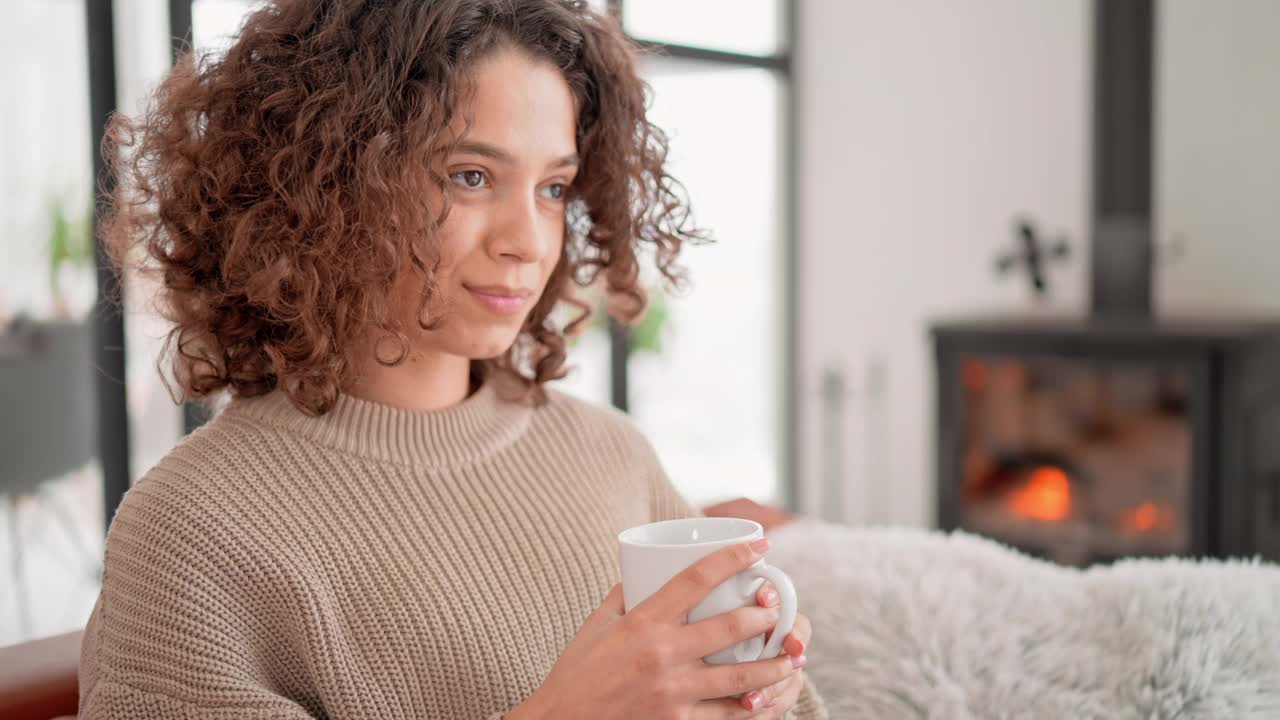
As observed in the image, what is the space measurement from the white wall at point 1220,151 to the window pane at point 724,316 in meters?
1.30

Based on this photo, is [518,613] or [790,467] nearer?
[518,613]

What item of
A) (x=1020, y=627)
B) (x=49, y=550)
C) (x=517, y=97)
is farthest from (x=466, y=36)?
(x=49, y=550)

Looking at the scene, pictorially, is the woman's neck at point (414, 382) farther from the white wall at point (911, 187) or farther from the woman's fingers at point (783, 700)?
the white wall at point (911, 187)

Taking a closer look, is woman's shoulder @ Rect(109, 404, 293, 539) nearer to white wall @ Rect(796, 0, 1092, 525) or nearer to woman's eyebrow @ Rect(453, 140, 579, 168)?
woman's eyebrow @ Rect(453, 140, 579, 168)

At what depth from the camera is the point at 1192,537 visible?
9.50 ft

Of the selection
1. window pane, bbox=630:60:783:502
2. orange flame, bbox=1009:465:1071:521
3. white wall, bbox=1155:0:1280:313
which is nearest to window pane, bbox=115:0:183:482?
window pane, bbox=630:60:783:502

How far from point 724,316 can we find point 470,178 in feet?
9.71

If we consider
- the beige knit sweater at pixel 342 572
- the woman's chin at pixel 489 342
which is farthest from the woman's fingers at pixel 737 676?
the woman's chin at pixel 489 342

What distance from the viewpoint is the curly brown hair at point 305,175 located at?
1067 mm

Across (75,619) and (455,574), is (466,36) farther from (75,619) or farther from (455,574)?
(75,619)

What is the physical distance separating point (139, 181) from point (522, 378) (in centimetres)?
46

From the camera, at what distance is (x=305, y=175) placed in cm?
108

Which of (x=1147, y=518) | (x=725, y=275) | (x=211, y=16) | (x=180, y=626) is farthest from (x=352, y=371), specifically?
(x=725, y=275)

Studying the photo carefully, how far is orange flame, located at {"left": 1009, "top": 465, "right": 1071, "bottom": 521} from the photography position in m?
3.18
